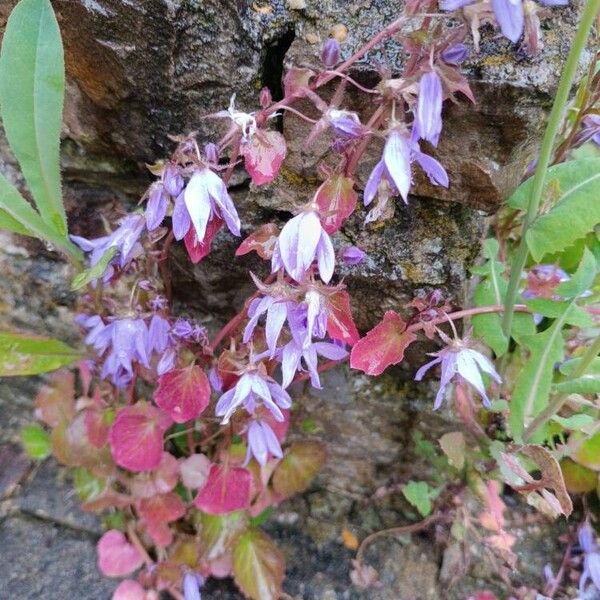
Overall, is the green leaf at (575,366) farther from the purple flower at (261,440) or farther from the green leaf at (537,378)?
the purple flower at (261,440)

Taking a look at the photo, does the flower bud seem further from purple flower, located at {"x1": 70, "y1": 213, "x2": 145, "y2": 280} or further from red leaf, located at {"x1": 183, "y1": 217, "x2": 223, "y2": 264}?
purple flower, located at {"x1": 70, "y1": 213, "x2": 145, "y2": 280}

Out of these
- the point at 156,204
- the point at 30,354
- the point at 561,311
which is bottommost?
the point at 30,354

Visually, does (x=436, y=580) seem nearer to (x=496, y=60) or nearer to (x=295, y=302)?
(x=295, y=302)

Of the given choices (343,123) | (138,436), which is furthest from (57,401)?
(343,123)

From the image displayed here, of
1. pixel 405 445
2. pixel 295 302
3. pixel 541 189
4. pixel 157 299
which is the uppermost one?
pixel 541 189

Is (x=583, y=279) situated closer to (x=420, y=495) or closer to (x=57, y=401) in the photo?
(x=420, y=495)

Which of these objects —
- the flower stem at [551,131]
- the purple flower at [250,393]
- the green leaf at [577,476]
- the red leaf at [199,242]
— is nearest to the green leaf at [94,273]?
the red leaf at [199,242]

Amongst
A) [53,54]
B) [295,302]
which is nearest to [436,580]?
[295,302]
